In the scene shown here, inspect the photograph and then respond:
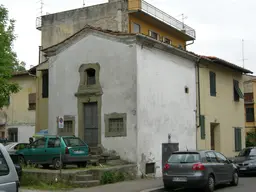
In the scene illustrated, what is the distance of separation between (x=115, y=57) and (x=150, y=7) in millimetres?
13686

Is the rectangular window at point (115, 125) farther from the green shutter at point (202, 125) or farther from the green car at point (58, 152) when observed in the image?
the green shutter at point (202, 125)

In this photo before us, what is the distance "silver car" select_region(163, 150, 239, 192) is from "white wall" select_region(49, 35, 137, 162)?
4178 mm

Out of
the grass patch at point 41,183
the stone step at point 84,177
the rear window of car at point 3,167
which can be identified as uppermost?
the rear window of car at point 3,167

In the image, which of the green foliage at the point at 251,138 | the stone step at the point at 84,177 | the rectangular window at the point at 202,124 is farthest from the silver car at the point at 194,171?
the green foliage at the point at 251,138

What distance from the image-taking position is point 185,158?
13.6 m

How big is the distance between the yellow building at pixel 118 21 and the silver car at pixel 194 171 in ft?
51.0

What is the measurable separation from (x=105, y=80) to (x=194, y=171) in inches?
299

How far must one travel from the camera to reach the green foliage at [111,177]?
15289mm

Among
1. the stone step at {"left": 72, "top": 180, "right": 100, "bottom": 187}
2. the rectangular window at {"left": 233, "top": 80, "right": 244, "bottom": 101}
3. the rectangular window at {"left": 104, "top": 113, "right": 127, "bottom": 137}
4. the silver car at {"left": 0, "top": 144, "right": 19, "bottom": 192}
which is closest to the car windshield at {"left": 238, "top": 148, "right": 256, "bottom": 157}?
the rectangular window at {"left": 104, "top": 113, "right": 127, "bottom": 137}

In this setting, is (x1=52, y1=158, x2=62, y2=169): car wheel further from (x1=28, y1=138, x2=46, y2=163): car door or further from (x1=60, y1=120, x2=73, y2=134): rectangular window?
(x1=60, y1=120, x2=73, y2=134): rectangular window

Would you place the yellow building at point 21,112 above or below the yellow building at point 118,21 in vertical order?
below

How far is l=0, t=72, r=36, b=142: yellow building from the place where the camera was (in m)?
30.3

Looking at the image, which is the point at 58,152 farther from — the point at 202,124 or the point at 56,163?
the point at 202,124

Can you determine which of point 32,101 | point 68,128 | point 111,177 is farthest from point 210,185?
point 32,101
